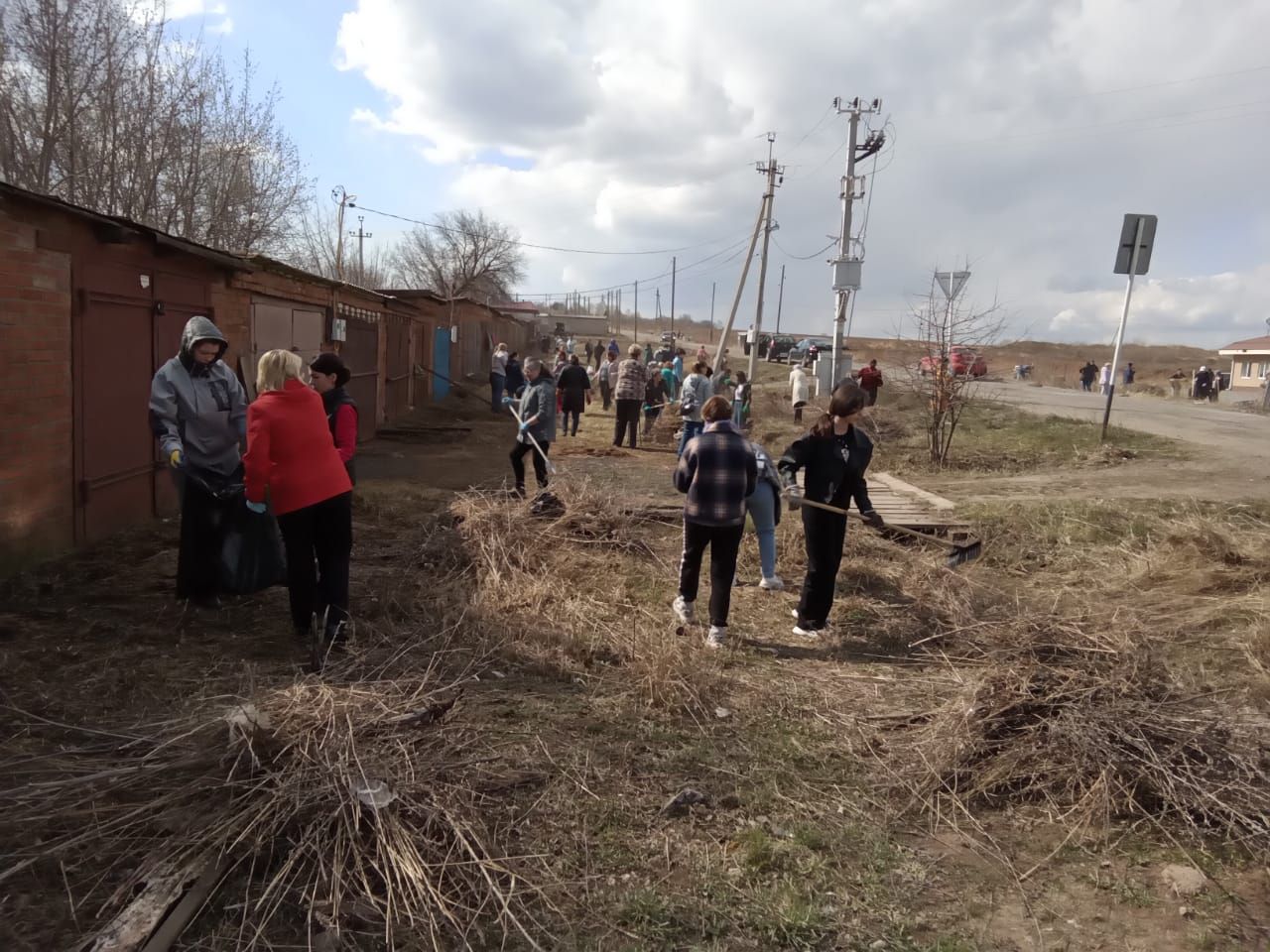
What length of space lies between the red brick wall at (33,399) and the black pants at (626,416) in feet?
28.1

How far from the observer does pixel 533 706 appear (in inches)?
151

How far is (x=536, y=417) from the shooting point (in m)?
7.98

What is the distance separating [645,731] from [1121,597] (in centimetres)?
413

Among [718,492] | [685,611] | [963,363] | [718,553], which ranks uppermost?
[963,363]

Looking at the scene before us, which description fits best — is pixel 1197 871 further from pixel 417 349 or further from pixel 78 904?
pixel 417 349

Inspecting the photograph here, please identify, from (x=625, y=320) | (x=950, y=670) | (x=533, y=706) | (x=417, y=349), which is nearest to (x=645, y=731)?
(x=533, y=706)

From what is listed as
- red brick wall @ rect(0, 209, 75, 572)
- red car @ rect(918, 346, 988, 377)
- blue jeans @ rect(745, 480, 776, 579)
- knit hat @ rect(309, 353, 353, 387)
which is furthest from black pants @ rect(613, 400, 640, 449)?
knit hat @ rect(309, 353, 353, 387)

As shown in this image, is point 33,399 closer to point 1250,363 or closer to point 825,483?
point 825,483

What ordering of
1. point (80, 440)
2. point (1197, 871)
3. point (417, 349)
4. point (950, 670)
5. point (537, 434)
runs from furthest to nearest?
point (417, 349)
point (537, 434)
point (80, 440)
point (950, 670)
point (1197, 871)

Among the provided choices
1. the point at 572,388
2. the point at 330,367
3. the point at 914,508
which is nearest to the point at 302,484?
the point at 330,367

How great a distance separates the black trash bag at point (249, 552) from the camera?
470 centimetres

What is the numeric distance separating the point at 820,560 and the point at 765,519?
3.24 ft

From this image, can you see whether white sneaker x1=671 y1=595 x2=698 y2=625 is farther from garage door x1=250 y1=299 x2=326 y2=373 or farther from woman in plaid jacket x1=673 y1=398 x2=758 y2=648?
garage door x1=250 y1=299 x2=326 y2=373

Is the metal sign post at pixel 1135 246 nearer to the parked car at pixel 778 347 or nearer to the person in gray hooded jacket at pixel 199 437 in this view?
the person in gray hooded jacket at pixel 199 437
